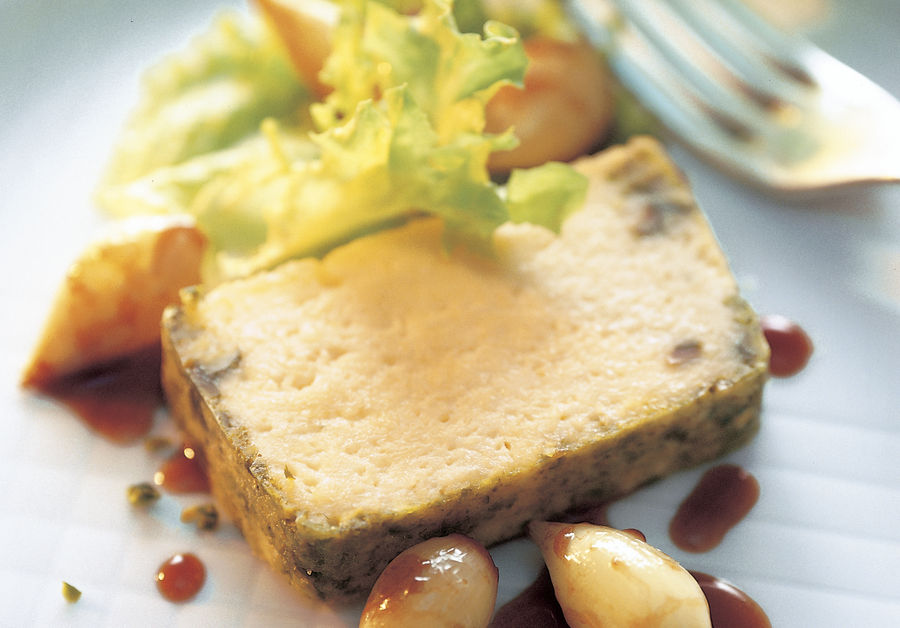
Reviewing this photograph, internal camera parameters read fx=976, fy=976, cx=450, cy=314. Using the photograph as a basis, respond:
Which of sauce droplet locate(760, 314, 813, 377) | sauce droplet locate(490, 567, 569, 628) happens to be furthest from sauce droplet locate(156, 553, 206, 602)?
sauce droplet locate(760, 314, 813, 377)

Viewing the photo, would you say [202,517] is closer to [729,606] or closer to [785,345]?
[729,606]

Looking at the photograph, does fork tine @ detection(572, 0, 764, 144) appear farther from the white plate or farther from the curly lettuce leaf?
the curly lettuce leaf

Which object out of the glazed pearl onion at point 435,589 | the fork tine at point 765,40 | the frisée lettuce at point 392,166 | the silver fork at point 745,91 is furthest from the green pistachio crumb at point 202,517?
the fork tine at point 765,40

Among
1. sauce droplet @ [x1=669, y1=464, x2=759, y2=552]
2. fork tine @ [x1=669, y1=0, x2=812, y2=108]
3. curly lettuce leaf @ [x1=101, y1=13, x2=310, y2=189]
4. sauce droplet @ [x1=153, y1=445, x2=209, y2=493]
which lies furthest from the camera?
curly lettuce leaf @ [x1=101, y1=13, x2=310, y2=189]

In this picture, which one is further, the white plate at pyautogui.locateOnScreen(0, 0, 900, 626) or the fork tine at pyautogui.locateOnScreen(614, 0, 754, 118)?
the fork tine at pyautogui.locateOnScreen(614, 0, 754, 118)

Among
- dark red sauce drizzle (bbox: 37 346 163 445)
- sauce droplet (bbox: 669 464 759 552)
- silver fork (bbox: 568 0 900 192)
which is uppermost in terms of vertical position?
silver fork (bbox: 568 0 900 192)

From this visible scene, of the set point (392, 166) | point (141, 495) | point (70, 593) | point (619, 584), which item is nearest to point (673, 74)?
point (392, 166)
